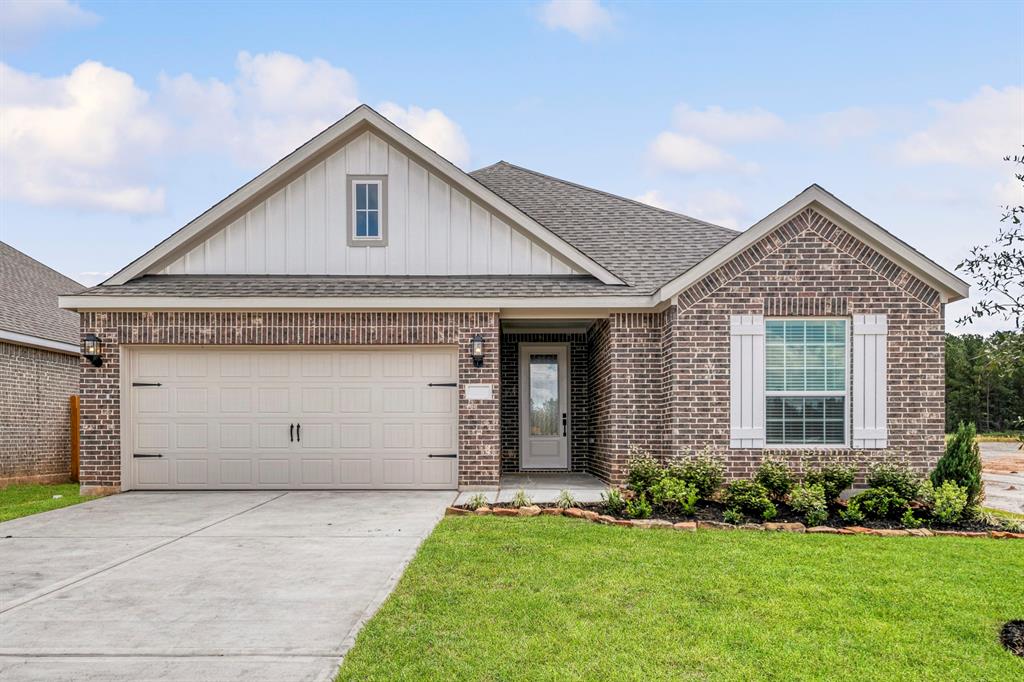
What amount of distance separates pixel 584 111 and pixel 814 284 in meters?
11.0

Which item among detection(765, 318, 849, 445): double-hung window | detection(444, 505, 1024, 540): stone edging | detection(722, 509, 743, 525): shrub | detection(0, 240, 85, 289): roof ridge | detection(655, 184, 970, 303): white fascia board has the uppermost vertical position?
detection(0, 240, 85, 289): roof ridge

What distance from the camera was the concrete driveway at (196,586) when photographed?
4633mm

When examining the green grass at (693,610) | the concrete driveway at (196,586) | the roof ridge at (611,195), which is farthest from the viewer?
the roof ridge at (611,195)

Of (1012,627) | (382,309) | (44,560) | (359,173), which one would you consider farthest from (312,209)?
(1012,627)

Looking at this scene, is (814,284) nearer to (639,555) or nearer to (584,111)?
(639,555)

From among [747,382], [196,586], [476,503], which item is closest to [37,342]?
[476,503]

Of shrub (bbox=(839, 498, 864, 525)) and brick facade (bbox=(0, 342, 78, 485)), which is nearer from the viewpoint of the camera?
shrub (bbox=(839, 498, 864, 525))

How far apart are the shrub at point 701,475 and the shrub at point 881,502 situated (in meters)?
1.61

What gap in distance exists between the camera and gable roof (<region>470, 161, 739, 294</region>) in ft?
43.1

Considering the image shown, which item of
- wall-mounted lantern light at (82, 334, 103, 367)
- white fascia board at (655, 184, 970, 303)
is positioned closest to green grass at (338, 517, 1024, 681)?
white fascia board at (655, 184, 970, 303)

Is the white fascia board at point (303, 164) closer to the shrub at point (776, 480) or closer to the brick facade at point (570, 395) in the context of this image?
the brick facade at point (570, 395)

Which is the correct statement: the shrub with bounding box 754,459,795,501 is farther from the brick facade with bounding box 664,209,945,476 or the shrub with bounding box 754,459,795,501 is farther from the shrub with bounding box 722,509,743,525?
the brick facade with bounding box 664,209,945,476

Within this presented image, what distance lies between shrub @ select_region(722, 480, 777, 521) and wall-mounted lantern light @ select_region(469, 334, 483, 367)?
414cm

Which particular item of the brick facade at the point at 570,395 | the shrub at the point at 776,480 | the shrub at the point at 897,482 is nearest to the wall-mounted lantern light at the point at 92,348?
the brick facade at the point at 570,395
